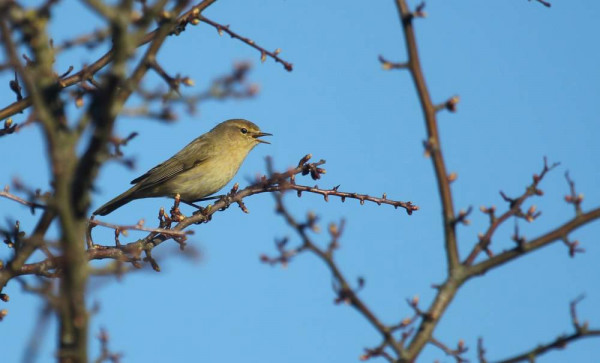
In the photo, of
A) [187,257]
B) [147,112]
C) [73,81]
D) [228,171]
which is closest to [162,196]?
[228,171]

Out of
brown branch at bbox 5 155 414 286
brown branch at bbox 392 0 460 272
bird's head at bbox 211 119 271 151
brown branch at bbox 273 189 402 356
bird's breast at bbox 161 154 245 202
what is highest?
bird's head at bbox 211 119 271 151

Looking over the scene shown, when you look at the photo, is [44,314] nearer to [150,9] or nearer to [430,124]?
[150,9]

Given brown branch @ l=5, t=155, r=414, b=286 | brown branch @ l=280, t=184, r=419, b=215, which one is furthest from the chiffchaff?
brown branch @ l=280, t=184, r=419, b=215

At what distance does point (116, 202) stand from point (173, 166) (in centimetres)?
111

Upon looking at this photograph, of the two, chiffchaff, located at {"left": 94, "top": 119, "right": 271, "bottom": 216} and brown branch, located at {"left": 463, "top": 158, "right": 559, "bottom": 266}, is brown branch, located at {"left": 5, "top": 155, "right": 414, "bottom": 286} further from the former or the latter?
chiffchaff, located at {"left": 94, "top": 119, "right": 271, "bottom": 216}

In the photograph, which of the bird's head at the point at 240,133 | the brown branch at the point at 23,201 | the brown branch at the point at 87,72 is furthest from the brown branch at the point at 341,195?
the bird's head at the point at 240,133

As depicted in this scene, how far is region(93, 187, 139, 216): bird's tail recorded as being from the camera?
10.5 m

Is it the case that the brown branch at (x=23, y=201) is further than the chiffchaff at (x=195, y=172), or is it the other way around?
the chiffchaff at (x=195, y=172)

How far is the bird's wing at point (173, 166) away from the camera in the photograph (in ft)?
36.1

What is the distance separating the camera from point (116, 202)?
10.6m

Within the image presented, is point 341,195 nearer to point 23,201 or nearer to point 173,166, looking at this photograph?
point 23,201

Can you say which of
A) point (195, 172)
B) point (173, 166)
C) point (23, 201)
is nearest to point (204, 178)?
point (195, 172)

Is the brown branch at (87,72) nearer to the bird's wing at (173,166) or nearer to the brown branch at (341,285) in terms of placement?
the brown branch at (341,285)

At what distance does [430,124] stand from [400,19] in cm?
42
